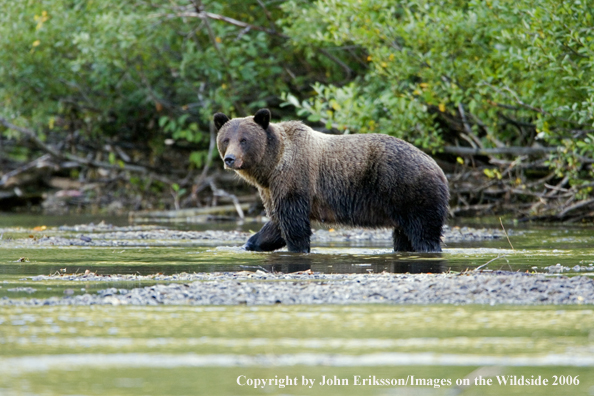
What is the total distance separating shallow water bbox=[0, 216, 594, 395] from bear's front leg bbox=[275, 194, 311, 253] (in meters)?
3.21

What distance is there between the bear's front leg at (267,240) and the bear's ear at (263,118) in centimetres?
111

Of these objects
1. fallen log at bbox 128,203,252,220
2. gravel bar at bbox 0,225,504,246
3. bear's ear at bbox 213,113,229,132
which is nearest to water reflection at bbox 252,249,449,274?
gravel bar at bbox 0,225,504,246

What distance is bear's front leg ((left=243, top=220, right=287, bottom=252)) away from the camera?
9812mm

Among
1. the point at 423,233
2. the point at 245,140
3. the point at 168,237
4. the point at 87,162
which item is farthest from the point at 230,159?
the point at 87,162

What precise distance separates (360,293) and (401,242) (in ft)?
13.8

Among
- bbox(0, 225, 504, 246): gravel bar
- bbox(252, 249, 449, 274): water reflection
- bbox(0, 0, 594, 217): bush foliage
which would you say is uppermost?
bbox(0, 0, 594, 217): bush foliage

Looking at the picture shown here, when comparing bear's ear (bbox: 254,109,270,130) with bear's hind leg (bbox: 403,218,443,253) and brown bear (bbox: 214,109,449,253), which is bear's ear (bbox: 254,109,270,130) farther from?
bear's hind leg (bbox: 403,218,443,253)

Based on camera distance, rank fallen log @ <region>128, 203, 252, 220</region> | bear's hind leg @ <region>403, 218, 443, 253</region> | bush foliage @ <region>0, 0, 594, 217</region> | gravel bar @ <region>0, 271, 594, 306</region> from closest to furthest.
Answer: gravel bar @ <region>0, 271, 594, 306</region> → bear's hind leg @ <region>403, 218, 443, 253</region> → bush foliage @ <region>0, 0, 594, 217</region> → fallen log @ <region>128, 203, 252, 220</region>

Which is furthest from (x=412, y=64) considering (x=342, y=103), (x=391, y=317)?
(x=391, y=317)

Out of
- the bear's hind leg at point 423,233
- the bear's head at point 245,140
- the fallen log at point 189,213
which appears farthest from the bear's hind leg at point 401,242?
the fallen log at point 189,213

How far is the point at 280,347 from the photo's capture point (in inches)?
164

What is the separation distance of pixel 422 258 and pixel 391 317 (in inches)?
148

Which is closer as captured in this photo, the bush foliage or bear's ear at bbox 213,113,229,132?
bear's ear at bbox 213,113,229,132

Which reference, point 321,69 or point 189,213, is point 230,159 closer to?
point 189,213
